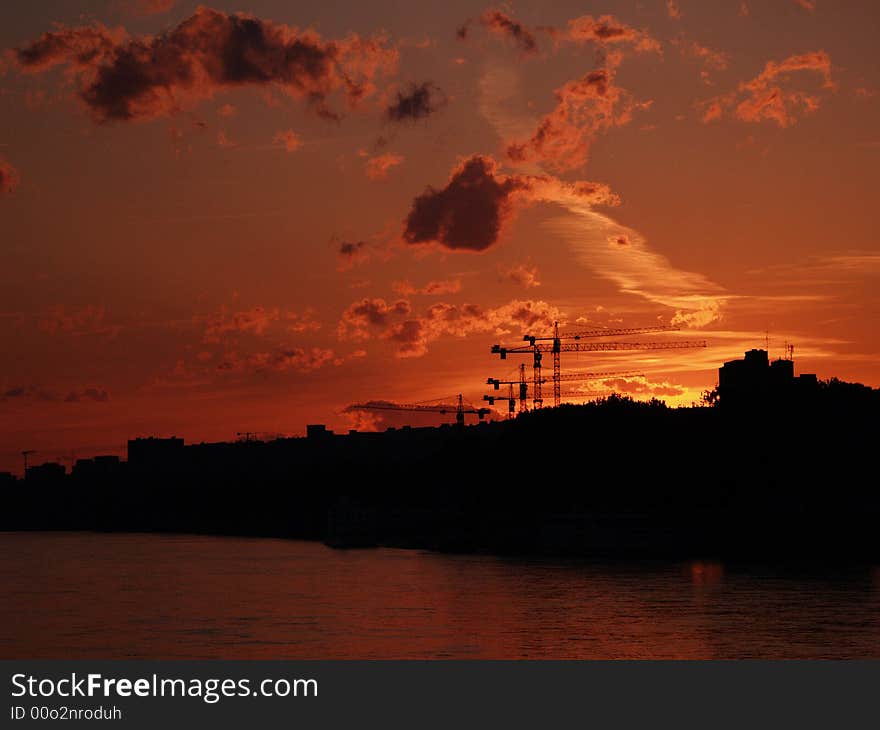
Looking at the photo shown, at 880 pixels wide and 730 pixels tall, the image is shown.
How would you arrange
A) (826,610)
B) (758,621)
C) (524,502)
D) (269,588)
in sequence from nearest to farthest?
(758,621) < (826,610) < (269,588) < (524,502)

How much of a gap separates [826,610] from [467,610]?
14.5 m

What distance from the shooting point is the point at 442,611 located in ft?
218

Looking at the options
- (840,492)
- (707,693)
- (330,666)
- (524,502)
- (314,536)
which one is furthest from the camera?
(314,536)

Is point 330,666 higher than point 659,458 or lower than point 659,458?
lower

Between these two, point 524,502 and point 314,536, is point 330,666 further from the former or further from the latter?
point 314,536

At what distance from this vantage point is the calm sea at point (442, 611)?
5338cm

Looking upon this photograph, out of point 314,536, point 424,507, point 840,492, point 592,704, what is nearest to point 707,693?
point 592,704

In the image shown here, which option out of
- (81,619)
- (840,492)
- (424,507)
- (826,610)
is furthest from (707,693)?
(424,507)

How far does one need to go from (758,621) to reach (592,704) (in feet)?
86.3

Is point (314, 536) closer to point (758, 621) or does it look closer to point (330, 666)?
point (758, 621)

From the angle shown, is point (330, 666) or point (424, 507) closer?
point (330, 666)

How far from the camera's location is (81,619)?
65.2m

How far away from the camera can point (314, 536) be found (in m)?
179

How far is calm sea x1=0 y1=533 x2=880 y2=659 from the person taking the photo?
2101 inches
